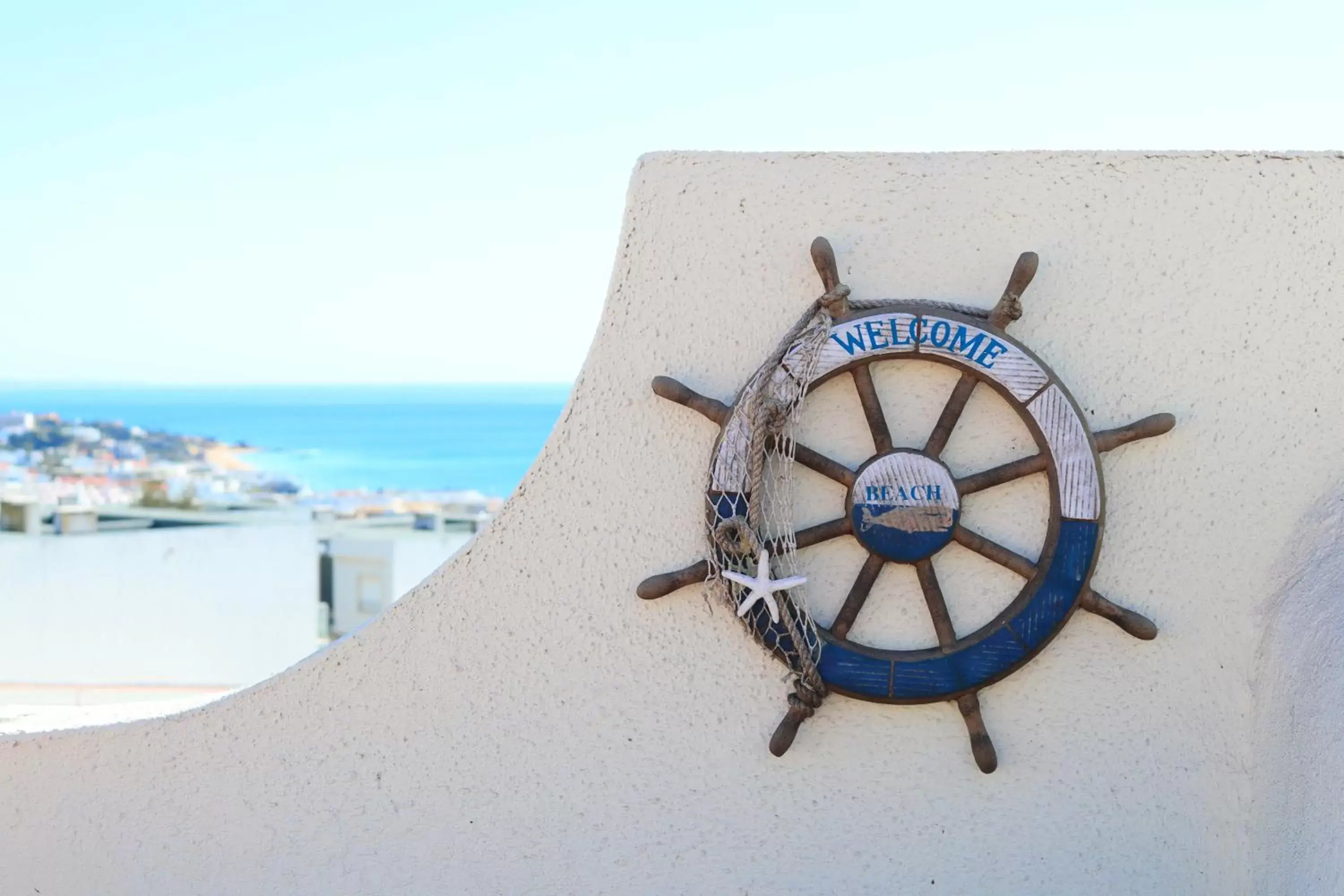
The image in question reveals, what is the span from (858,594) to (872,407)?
359mm

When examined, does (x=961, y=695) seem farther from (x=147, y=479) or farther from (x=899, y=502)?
(x=147, y=479)

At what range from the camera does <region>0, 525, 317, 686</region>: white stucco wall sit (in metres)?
13.5

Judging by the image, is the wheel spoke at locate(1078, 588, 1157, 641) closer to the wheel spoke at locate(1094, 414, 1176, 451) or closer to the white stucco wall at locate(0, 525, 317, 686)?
the wheel spoke at locate(1094, 414, 1176, 451)

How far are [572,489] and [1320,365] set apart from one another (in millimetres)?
1471

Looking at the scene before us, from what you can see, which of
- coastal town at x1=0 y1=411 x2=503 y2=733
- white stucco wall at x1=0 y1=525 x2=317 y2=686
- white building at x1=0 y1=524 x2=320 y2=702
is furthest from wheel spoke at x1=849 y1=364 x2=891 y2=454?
white stucco wall at x1=0 y1=525 x2=317 y2=686

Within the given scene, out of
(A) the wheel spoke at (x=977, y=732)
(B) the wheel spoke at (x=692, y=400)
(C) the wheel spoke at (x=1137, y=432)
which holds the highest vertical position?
(B) the wheel spoke at (x=692, y=400)

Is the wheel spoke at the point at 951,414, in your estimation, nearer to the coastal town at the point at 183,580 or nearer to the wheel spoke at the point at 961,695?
the wheel spoke at the point at 961,695

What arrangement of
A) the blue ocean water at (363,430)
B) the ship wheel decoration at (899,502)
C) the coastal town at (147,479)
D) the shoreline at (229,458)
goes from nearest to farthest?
the ship wheel decoration at (899,502) < the coastal town at (147,479) < the shoreline at (229,458) < the blue ocean water at (363,430)

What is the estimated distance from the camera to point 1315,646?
2318 millimetres

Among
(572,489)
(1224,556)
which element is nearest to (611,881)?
(572,489)

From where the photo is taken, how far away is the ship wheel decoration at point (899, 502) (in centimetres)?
240

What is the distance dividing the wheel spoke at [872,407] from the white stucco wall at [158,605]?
12252mm

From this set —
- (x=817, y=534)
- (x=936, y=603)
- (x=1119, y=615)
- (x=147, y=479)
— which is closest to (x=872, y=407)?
(x=817, y=534)

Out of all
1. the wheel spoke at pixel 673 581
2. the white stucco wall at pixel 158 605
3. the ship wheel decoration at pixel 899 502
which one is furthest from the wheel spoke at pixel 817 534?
the white stucco wall at pixel 158 605
